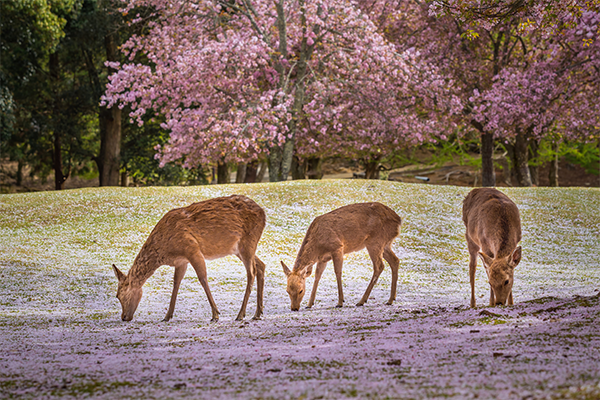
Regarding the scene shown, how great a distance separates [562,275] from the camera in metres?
12.9

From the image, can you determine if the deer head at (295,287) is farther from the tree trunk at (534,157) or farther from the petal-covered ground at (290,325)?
the tree trunk at (534,157)

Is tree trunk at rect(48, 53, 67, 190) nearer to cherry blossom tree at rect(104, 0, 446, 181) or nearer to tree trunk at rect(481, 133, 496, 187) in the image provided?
cherry blossom tree at rect(104, 0, 446, 181)

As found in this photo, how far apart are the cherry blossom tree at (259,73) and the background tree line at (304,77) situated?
0.24ft

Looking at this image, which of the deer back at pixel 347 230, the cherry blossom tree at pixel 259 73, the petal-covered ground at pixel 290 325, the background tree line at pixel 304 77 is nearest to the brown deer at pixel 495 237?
the petal-covered ground at pixel 290 325

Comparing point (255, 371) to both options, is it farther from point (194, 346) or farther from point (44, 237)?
point (44, 237)

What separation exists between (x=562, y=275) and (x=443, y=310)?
6384mm

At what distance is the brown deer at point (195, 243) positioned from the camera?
7516 millimetres

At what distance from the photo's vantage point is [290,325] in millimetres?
7109

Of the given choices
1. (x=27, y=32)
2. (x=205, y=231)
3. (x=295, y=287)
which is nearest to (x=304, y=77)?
(x=27, y=32)

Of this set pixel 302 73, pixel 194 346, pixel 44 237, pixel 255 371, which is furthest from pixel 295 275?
pixel 302 73

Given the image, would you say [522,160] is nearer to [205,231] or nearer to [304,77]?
[304,77]

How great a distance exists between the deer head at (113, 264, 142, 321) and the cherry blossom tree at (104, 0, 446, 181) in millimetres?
14236

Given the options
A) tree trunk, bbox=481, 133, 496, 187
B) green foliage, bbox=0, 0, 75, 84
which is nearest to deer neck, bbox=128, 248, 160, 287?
green foliage, bbox=0, 0, 75, 84

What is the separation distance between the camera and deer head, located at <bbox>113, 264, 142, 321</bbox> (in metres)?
7.57
